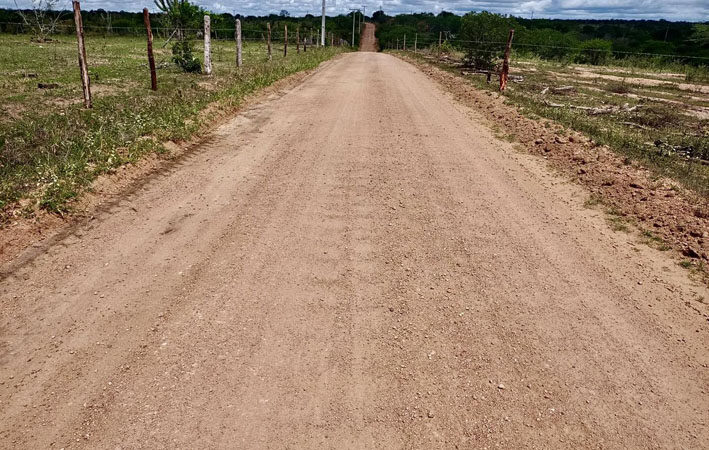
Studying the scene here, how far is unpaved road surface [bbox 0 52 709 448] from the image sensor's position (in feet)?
9.36

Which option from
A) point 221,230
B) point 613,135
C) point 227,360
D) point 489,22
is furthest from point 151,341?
point 489,22

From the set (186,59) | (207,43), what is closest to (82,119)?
(207,43)

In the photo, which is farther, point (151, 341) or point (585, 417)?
point (151, 341)

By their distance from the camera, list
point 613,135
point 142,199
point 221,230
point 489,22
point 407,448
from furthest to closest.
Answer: point 489,22, point 613,135, point 142,199, point 221,230, point 407,448

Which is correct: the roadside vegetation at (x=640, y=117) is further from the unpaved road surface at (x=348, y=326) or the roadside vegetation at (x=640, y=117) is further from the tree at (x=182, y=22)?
the tree at (x=182, y=22)

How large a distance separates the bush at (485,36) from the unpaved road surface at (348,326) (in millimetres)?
16414

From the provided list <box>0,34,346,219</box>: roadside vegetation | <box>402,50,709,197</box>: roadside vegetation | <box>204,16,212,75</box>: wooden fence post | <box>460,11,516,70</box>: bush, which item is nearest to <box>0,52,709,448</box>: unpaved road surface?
<box>0,34,346,219</box>: roadside vegetation

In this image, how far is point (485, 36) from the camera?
69.5 ft

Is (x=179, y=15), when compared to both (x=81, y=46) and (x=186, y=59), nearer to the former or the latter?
(x=186, y=59)

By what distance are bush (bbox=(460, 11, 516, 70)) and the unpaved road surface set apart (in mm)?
16414

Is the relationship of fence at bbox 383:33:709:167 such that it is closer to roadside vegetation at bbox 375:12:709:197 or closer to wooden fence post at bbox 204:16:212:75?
roadside vegetation at bbox 375:12:709:197

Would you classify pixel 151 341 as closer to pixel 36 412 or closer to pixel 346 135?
pixel 36 412

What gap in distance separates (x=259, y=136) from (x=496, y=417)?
700 centimetres

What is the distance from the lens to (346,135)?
29.4ft
